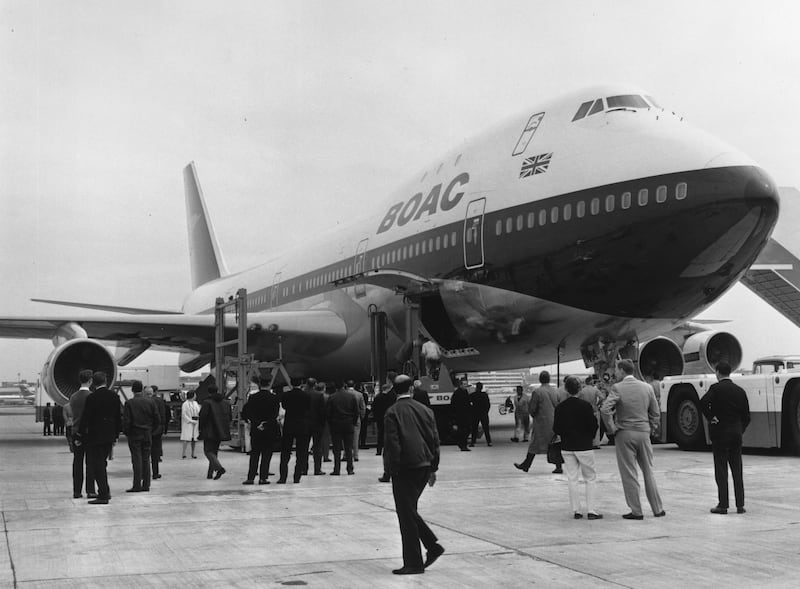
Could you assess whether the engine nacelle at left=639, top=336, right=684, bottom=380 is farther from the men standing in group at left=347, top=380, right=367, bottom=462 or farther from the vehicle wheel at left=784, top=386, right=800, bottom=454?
the men standing in group at left=347, top=380, right=367, bottom=462

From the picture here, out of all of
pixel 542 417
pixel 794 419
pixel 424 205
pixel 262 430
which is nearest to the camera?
pixel 262 430

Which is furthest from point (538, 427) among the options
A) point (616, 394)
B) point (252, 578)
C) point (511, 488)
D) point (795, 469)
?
point (252, 578)

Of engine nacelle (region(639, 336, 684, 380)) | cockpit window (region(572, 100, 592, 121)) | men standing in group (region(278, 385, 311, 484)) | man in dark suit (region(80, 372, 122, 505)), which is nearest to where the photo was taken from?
man in dark suit (region(80, 372, 122, 505))

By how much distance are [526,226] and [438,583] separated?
29.2 feet

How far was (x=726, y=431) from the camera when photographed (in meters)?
8.12

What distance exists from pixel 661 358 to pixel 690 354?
162 centimetres

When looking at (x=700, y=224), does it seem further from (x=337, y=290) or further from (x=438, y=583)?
(x=337, y=290)

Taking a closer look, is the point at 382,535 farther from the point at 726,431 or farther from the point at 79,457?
the point at 79,457

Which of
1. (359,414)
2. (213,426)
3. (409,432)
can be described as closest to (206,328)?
(359,414)

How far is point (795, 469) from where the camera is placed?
37.3ft

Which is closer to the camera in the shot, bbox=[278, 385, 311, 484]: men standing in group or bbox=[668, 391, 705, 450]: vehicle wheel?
bbox=[278, 385, 311, 484]: men standing in group

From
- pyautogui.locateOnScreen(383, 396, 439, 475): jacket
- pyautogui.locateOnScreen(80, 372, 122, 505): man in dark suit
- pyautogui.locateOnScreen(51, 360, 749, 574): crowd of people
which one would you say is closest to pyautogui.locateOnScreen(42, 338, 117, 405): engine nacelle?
pyautogui.locateOnScreen(51, 360, 749, 574): crowd of people

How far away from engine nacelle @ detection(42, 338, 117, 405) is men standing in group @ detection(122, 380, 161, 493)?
731cm

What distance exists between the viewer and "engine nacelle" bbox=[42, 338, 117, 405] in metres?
17.6
